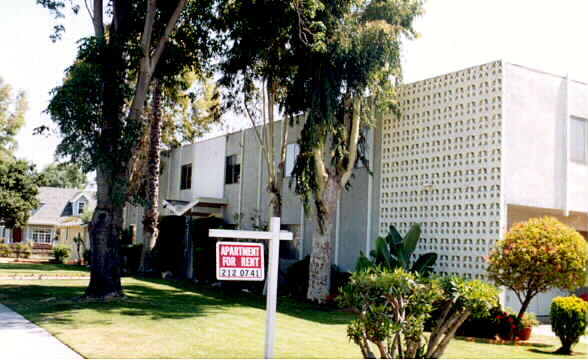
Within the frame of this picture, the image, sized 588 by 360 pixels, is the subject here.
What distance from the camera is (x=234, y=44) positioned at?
62.1 feet

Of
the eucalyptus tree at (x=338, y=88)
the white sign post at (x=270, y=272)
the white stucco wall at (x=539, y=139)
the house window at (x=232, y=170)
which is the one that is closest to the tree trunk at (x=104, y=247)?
the eucalyptus tree at (x=338, y=88)

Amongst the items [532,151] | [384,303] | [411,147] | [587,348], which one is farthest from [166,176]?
[384,303]

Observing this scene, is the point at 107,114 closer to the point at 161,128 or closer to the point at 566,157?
the point at 566,157

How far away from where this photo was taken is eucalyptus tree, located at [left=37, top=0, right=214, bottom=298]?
1550 cm

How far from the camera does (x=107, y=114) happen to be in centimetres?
1636

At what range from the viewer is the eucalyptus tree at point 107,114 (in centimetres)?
1550

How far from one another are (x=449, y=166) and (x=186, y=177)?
1865 cm

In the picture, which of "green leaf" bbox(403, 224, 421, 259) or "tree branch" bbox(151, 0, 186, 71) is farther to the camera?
"tree branch" bbox(151, 0, 186, 71)

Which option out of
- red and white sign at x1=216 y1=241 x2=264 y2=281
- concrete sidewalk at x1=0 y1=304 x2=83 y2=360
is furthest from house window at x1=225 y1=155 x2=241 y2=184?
red and white sign at x1=216 y1=241 x2=264 y2=281

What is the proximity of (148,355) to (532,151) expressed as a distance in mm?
11522

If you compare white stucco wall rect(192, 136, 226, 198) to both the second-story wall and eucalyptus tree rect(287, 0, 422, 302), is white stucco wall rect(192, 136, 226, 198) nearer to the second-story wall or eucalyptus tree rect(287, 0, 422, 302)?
the second-story wall

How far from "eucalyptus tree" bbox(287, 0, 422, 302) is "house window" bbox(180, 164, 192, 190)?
14.6m

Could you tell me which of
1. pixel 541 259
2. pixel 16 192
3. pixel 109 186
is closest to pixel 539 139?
pixel 541 259

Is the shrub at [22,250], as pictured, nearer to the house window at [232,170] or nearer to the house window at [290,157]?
the house window at [232,170]
